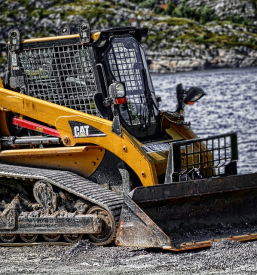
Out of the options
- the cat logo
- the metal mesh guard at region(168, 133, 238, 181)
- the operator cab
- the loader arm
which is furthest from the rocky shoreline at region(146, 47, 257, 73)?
the cat logo

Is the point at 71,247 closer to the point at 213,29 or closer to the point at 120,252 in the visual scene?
the point at 120,252

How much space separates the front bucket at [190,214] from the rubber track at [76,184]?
0.37 metres

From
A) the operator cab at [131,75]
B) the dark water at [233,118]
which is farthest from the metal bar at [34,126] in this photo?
the dark water at [233,118]

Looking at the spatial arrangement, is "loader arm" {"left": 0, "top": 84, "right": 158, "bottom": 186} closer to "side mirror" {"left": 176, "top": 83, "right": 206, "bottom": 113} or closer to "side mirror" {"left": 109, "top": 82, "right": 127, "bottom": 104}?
"side mirror" {"left": 109, "top": 82, "right": 127, "bottom": 104}

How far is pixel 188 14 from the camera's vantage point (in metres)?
173

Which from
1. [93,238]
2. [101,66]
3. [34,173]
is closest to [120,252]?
[93,238]

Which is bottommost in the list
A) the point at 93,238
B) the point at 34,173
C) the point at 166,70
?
the point at 166,70

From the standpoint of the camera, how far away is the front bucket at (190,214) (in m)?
9.70

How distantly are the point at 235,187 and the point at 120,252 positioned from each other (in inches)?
78.7

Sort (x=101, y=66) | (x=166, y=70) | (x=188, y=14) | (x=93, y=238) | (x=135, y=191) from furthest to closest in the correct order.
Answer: (x=188, y=14), (x=166, y=70), (x=101, y=66), (x=93, y=238), (x=135, y=191)

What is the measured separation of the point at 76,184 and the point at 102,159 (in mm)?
611

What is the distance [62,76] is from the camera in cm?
1135

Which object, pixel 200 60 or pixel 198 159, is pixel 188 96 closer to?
pixel 198 159

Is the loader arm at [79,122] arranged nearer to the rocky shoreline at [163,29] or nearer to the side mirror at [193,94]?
the side mirror at [193,94]
